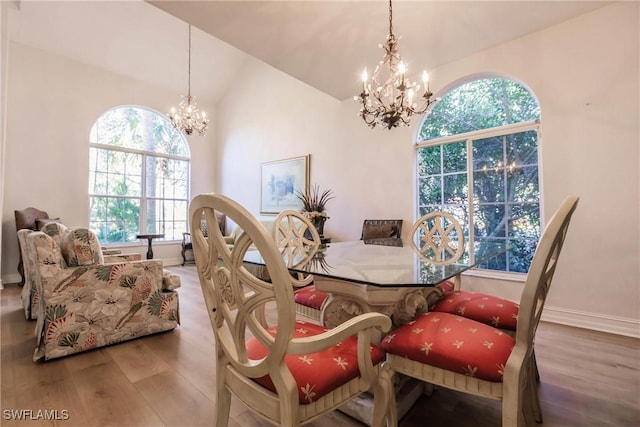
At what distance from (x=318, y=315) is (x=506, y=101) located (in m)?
3.18

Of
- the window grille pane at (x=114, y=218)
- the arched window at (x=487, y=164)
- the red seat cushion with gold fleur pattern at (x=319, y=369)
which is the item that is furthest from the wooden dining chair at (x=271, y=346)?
the window grille pane at (x=114, y=218)

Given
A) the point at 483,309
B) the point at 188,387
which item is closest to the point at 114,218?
the point at 188,387

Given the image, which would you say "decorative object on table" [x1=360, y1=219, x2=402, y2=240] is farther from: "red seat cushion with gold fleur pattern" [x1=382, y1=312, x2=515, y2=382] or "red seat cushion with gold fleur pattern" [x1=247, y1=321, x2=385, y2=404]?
"red seat cushion with gold fleur pattern" [x1=247, y1=321, x2=385, y2=404]

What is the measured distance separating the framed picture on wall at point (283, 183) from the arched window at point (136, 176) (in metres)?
2.01

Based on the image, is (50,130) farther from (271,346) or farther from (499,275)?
(499,275)

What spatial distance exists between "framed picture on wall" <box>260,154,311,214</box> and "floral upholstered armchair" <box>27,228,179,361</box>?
2.96 meters

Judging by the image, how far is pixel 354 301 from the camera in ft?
4.54

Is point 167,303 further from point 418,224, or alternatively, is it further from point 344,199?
point 344,199

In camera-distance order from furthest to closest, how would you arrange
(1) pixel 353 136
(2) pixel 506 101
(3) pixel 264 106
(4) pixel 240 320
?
(3) pixel 264 106 → (1) pixel 353 136 → (2) pixel 506 101 → (4) pixel 240 320

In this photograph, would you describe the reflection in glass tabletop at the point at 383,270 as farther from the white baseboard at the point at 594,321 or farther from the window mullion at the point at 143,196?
the window mullion at the point at 143,196

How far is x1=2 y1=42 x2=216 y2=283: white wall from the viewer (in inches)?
170

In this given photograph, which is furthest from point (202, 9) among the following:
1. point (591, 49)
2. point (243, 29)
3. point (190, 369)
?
point (591, 49)

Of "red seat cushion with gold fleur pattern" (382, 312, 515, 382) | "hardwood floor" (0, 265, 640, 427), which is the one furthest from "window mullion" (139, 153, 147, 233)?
"red seat cushion with gold fleur pattern" (382, 312, 515, 382)

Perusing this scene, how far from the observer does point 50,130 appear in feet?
15.2
